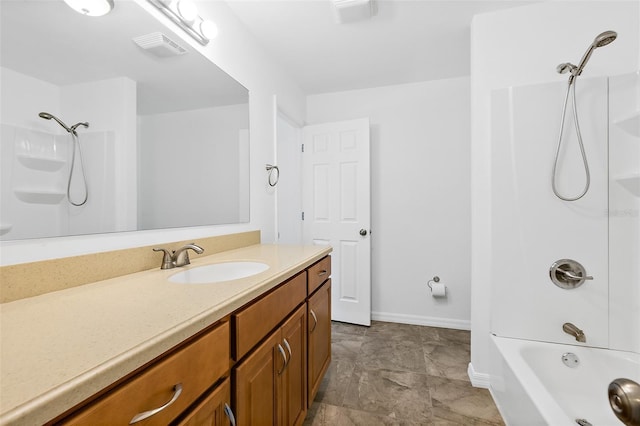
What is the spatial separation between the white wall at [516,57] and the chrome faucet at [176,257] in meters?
1.68

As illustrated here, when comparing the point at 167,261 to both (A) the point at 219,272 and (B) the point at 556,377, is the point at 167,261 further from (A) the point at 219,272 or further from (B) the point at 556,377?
(B) the point at 556,377

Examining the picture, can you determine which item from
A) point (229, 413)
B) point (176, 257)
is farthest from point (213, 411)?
point (176, 257)

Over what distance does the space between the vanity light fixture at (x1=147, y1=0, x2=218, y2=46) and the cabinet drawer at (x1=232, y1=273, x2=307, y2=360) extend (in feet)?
4.28

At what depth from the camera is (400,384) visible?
1765 millimetres

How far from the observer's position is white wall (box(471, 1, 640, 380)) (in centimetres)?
156

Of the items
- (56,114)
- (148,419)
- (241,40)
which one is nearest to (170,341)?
(148,419)

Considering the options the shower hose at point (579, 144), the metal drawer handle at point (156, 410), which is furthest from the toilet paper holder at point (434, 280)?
the metal drawer handle at point (156, 410)

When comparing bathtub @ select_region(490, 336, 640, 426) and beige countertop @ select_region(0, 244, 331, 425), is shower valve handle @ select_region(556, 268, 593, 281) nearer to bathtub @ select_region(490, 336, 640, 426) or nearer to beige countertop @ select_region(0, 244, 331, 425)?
bathtub @ select_region(490, 336, 640, 426)

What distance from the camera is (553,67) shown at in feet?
5.42

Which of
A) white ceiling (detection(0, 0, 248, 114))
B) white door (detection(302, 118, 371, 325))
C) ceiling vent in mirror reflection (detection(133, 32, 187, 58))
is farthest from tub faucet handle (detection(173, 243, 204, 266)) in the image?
white door (detection(302, 118, 371, 325))

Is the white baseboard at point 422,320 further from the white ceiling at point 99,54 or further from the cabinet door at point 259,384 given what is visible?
the white ceiling at point 99,54

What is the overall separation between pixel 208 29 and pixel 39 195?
1125 mm

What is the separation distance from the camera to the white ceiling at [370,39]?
1721mm

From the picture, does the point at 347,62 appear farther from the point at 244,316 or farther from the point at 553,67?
the point at 244,316
